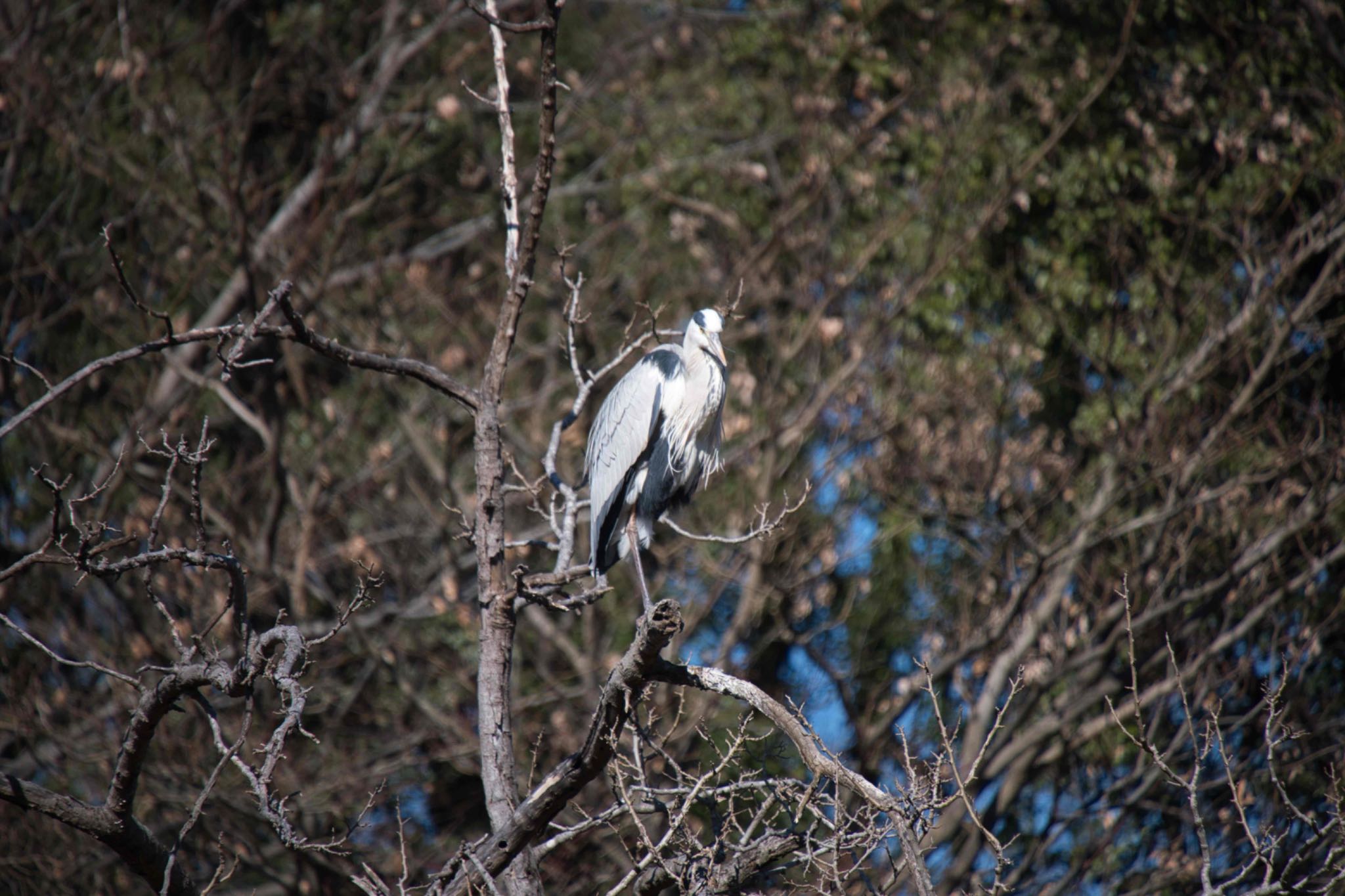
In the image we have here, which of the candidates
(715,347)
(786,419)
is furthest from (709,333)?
(786,419)

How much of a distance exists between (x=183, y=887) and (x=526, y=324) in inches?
287

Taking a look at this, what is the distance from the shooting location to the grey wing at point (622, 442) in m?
5.01

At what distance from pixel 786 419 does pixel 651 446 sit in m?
3.59

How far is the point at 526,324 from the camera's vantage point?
33.3ft

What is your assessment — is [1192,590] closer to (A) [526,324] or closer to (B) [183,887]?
(A) [526,324]

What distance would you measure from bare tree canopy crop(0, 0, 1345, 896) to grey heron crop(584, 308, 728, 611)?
2.07 metres

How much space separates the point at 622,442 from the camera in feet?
16.7

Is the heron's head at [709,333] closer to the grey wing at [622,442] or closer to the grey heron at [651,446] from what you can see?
the grey heron at [651,446]

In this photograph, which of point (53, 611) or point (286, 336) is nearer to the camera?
point (286, 336)

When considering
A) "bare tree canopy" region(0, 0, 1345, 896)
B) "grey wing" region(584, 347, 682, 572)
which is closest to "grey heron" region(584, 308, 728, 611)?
"grey wing" region(584, 347, 682, 572)

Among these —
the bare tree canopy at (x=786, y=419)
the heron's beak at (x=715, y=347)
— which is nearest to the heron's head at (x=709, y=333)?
the heron's beak at (x=715, y=347)

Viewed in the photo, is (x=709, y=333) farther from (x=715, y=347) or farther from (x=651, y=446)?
(x=651, y=446)

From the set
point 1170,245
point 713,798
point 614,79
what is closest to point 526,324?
point 614,79

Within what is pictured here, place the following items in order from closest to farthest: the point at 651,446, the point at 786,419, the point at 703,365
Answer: the point at 651,446 < the point at 703,365 < the point at 786,419
